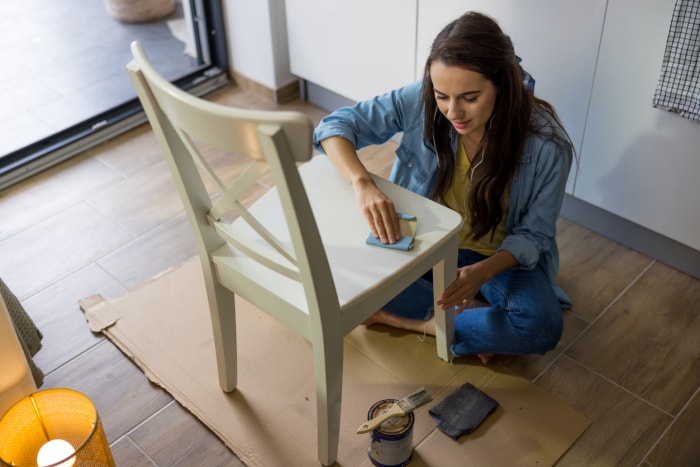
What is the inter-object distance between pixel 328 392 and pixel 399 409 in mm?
151

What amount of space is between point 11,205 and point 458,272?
56.7 inches

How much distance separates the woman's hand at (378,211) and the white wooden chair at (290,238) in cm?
2

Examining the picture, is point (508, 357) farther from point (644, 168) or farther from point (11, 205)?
point (11, 205)

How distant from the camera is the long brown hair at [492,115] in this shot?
55.9 inches

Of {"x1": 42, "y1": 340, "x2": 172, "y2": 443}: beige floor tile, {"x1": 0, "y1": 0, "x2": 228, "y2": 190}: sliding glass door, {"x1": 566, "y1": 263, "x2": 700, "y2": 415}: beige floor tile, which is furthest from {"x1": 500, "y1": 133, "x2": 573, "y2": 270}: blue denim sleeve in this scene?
{"x1": 0, "y1": 0, "x2": 228, "y2": 190}: sliding glass door

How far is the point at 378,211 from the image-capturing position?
1437 millimetres

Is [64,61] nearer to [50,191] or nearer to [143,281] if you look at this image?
[50,191]

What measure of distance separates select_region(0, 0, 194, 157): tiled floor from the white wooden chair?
4.50 feet

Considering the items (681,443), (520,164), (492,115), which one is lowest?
(681,443)

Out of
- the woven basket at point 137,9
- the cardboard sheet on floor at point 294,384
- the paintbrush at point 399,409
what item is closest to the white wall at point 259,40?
the woven basket at point 137,9

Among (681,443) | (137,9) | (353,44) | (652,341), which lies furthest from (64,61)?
(681,443)

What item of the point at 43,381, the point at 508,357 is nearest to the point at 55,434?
the point at 43,381

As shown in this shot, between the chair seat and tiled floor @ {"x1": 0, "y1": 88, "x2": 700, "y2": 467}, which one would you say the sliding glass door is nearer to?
tiled floor @ {"x1": 0, "y1": 88, "x2": 700, "y2": 467}

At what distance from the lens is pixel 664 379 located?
68.8 inches
